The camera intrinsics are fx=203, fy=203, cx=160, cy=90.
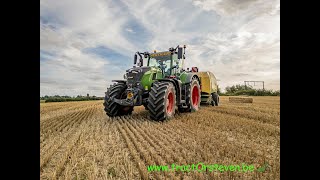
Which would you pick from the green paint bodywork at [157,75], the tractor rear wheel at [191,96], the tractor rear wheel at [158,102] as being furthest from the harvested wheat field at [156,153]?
the tractor rear wheel at [191,96]

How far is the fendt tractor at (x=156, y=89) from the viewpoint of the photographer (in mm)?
5957

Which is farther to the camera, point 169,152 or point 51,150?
point 51,150

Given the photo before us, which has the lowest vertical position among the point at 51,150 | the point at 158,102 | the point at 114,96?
the point at 51,150

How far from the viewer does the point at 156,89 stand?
5.96m

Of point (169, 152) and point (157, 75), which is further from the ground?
point (157, 75)

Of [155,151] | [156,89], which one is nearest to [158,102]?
[156,89]

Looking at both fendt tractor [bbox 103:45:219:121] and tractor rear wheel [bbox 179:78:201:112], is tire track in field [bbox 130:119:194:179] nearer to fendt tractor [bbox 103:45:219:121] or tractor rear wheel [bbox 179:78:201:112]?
fendt tractor [bbox 103:45:219:121]

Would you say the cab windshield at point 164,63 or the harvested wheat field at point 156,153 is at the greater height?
the cab windshield at point 164,63

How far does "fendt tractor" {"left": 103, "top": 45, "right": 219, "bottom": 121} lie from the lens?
596 centimetres

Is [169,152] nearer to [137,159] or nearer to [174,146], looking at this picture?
[174,146]

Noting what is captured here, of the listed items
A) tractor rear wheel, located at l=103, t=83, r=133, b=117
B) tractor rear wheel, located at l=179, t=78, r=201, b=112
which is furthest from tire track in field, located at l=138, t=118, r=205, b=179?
tractor rear wheel, located at l=179, t=78, r=201, b=112

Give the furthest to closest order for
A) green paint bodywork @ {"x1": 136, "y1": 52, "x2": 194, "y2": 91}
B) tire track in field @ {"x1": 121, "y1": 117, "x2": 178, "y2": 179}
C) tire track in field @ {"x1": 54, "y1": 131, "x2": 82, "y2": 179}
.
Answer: green paint bodywork @ {"x1": 136, "y1": 52, "x2": 194, "y2": 91}, tire track in field @ {"x1": 121, "y1": 117, "x2": 178, "y2": 179}, tire track in field @ {"x1": 54, "y1": 131, "x2": 82, "y2": 179}

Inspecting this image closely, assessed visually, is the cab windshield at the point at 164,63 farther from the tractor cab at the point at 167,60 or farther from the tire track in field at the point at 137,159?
the tire track in field at the point at 137,159

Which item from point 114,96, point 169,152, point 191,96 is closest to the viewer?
point 169,152
